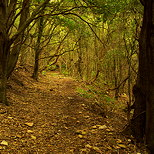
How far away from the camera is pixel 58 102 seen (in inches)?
285

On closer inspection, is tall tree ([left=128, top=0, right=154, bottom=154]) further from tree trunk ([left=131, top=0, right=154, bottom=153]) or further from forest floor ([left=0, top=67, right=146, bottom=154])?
forest floor ([left=0, top=67, right=146, bottom=154])

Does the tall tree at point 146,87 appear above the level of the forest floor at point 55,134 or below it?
above

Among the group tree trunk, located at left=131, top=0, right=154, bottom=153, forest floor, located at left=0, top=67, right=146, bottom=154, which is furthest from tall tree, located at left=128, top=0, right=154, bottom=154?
forest floor, located at left=0, top=67, right=146, bottom=154

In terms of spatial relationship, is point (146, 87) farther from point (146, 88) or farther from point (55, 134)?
point (55, 134)

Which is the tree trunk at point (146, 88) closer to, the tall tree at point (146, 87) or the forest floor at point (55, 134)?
the tall tree at point (146, 87)

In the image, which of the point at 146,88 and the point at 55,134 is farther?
the point at 55,134

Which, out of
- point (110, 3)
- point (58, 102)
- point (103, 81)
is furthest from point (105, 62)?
point (110, 3)

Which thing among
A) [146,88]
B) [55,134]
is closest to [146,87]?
[146,88]

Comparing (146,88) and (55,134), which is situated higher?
(146,88)

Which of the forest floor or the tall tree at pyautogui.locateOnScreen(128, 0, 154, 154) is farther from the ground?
the tall tree at pyautogui.locateOnScreen(128, 0, 154, 154)

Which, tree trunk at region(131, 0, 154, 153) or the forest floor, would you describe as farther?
the forest floor

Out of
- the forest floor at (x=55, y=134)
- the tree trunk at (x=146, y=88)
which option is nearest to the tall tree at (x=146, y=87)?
the tree trunk at (x=146, y=88)

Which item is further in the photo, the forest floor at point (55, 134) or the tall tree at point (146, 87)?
the forest floor at point (55, 134)

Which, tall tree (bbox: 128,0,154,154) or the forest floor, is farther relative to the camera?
the forest floor
